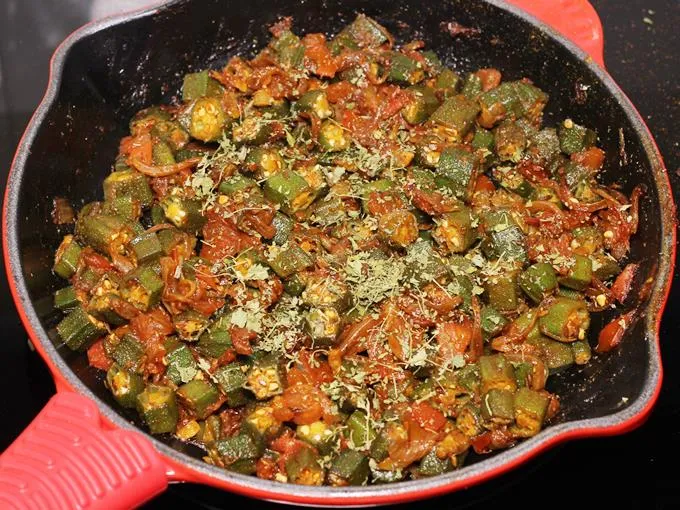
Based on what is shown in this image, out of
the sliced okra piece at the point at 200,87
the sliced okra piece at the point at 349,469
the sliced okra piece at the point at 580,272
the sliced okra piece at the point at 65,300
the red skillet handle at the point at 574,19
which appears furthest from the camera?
the sliced okra piece at the point at 200,87

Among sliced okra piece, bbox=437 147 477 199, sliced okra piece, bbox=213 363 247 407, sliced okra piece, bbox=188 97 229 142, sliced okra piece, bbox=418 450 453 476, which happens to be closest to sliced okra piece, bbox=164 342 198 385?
sliced okra piece, bbox=213 363 247 407

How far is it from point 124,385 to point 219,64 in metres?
2.43

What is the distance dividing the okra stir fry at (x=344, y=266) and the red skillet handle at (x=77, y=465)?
0.63m

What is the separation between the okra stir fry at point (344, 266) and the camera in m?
3.90

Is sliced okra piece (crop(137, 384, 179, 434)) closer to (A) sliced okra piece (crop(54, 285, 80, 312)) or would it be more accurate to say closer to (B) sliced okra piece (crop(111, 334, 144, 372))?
(B) sliced okra piece (crop(111, 334, 144, 372))

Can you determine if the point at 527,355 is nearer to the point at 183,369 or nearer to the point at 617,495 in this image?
the point at 617,495

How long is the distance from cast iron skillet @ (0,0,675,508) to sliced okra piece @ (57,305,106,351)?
0.07m

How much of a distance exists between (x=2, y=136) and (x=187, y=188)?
191 centimetres

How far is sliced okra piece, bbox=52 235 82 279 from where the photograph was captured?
432 centimetres

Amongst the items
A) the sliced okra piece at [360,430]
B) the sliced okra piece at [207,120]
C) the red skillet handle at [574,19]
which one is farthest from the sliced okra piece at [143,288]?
the red skillet handle at [574,19]

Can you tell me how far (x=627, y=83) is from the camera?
5.69 m

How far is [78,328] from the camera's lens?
4.10 metres

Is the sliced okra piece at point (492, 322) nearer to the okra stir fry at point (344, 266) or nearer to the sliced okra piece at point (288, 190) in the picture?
the okra stir fry at point (344, 266)

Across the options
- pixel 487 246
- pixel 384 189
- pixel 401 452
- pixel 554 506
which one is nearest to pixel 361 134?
pixel 384 189
